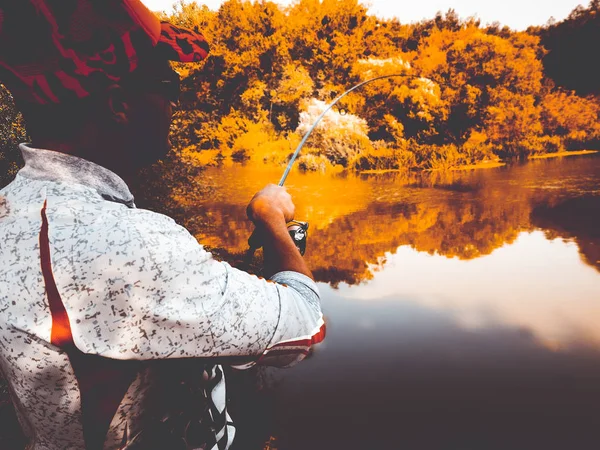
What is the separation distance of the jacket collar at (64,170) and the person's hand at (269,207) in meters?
0.43

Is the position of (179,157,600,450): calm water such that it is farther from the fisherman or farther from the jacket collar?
the jacket collar

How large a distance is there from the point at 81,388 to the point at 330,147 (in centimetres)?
1499

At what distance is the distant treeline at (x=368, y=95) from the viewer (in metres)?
15.8

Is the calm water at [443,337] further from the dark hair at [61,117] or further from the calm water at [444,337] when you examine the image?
the dark hair at [61,117]

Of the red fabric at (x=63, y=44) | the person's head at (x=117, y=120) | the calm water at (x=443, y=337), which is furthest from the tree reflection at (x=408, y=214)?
the red fabric at (x=63, y=44)

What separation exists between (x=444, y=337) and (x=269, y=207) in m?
4.00

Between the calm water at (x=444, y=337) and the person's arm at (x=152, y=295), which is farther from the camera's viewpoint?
the calm water at (x=444, y=337)

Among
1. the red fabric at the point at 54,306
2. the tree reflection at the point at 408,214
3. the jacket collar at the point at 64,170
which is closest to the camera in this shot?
the red fabric at the point at 54,306

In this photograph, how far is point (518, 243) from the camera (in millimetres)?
7328

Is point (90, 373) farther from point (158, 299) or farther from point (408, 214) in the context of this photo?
point (408, 214)

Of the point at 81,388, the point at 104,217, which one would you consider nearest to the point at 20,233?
the point at 104,217

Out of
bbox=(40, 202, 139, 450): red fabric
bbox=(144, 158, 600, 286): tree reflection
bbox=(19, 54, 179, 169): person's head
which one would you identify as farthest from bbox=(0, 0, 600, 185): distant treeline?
bbox=(40, 202, 139, 450): red fabric

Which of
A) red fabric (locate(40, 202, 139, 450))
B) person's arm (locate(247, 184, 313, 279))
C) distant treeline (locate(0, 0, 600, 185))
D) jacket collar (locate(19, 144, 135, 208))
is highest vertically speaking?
distant treeline (locate(0, 0, 600, 185))

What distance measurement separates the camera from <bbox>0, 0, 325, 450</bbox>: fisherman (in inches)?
27.4
